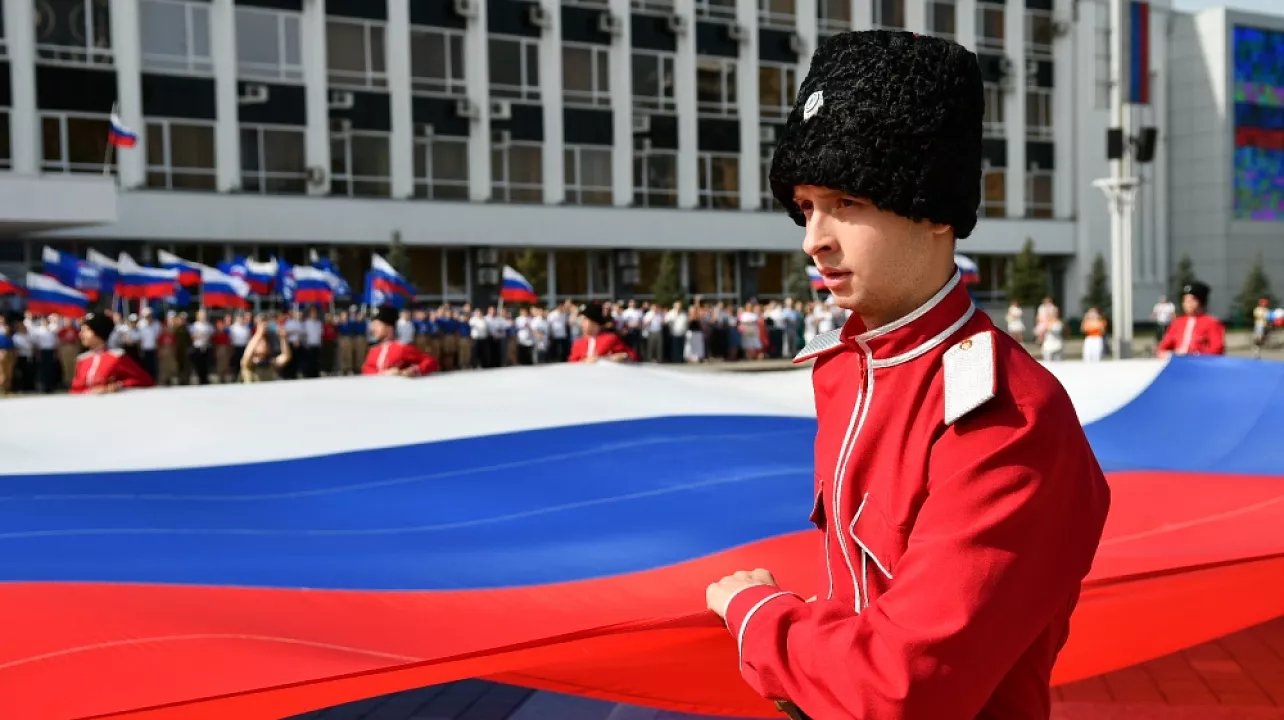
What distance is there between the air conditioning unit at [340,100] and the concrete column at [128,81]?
520 centimetres

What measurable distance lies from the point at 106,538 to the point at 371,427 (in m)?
2.32

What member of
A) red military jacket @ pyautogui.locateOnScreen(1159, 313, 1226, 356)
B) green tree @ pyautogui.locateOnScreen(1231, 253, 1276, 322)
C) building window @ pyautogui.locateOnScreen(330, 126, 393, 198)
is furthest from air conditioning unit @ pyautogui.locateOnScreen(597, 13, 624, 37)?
red military jacket @ pyautogui.locateOnScreen(1159, 313, 1226, 356)

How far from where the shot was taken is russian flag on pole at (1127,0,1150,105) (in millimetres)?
54125

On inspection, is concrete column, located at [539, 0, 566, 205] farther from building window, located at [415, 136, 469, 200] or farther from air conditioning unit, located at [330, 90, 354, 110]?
air conditioning unit, located at [330, 90, 354, 110]

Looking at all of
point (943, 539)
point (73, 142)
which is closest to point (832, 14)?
point (73, 142)

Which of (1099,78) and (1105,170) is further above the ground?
(1099,78)

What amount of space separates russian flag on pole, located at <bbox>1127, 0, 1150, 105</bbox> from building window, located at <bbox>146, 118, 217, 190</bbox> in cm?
3428

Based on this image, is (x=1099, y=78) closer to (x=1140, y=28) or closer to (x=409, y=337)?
(x=1140, y=28)

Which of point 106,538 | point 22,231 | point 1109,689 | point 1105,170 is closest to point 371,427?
point 106,538

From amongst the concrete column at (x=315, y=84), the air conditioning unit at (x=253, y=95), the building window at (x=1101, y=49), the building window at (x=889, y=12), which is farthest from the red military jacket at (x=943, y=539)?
the building window at (x=1101, y=49)

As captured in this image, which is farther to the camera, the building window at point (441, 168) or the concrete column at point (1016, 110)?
the concrete column at point (1016, 110)

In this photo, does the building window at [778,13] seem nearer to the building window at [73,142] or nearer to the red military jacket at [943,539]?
the building window at [73,142]

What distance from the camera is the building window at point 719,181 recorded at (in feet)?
148

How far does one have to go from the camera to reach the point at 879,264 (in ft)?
6.30
